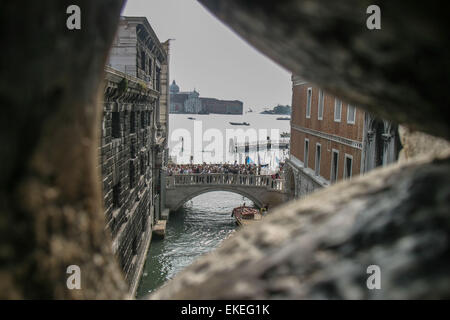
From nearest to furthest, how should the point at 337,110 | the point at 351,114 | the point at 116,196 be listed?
1. the point at 116,196
2. the point at 351,114
3. the point at 337,110

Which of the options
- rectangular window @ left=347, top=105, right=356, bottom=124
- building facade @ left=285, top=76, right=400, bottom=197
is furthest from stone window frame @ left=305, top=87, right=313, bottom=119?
rectangular window @ left=347, top=105, right=356, bottom=124

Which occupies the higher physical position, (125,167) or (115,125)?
(115,125)

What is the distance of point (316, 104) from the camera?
777 inches

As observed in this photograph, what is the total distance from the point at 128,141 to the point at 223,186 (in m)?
18.6

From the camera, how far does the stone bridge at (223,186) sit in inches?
1240

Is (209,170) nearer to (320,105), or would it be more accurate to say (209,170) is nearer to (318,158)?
(318,158)

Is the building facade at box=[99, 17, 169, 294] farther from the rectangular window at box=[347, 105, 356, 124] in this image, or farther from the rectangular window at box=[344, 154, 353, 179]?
the rectangular window at box=[344, 154, 353, 179]

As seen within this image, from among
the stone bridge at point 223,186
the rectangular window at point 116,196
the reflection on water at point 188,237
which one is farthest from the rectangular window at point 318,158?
the stone bridge at point 223,186

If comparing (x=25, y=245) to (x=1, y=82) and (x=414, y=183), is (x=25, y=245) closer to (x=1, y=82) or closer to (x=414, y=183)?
(x=1, y=82)

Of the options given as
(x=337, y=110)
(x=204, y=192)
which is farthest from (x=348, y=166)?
(x=204, y=192)

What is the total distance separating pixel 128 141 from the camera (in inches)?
558

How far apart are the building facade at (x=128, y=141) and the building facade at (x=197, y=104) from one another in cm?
15152

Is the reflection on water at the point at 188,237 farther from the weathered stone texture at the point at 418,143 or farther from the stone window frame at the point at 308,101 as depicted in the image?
the weathered stone texture at the point at 418,143
